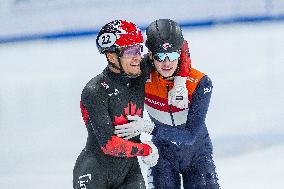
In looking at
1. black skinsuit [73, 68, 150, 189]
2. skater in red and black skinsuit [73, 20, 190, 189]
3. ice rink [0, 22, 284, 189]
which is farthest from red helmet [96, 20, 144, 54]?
ice rink [0, 22, 284, 189]

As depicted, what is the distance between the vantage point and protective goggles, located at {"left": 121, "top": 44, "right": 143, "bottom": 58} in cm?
382

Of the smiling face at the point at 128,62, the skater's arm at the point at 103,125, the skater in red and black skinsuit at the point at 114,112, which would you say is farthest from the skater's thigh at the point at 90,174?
the smiling face at the point at 128,62

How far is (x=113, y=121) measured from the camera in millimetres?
3832

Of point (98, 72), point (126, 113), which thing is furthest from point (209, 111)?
point (126, 113)

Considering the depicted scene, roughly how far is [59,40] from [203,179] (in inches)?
190

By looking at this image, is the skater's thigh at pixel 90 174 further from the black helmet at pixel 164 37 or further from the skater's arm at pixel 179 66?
the black helmet at pixel 164 37

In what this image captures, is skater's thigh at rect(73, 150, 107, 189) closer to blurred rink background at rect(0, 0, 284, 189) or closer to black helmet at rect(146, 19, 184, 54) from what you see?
black helmet at rect(146, 19, 184, 54)

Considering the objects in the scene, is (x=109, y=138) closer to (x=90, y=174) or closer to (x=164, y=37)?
(x=90, y=174)

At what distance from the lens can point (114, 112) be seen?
12.5ft

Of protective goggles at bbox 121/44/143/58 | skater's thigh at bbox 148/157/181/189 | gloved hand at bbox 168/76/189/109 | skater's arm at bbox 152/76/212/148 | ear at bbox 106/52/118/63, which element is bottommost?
skater's thigh at bbox 148/157/181/189

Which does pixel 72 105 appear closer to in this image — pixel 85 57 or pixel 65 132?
pixel 65 132

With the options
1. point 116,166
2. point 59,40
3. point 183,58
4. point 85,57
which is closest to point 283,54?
point 85,57

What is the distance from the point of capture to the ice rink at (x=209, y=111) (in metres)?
5.40

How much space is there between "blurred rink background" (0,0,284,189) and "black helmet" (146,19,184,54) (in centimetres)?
151
